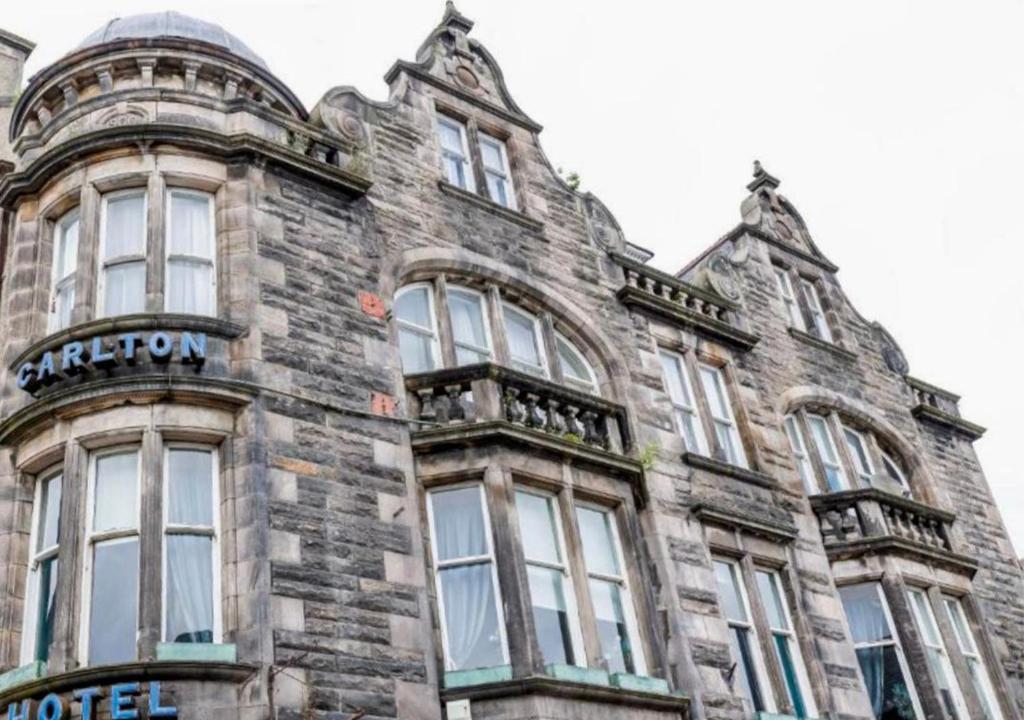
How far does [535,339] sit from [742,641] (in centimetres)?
490

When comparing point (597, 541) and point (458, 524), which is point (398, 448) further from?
point (597, 541)

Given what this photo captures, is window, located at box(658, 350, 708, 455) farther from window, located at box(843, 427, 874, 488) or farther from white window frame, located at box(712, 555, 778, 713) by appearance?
window, located at box(843, 427, 874, 488)

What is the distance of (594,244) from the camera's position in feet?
58.9

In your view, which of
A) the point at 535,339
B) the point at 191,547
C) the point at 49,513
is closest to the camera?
the point at 191,547

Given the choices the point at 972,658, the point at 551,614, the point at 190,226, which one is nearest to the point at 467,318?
the point at 190,226

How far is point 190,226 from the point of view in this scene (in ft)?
44.7

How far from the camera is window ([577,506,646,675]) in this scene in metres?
13.4

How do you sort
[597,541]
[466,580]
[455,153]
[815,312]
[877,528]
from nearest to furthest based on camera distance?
[466,580], [597,541], [455,153], [877,528], [815,312]

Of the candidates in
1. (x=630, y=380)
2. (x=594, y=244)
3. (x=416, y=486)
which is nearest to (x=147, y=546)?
(x=416, y=486)

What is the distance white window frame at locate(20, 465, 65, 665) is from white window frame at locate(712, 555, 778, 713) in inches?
322

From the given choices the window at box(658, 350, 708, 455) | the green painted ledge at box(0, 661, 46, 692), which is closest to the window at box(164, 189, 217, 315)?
the green painted ledge at box(0, 661, 46, 692)

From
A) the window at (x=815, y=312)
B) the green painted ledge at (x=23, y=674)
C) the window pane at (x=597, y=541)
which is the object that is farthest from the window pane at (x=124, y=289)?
the window at (x=815, y=312)

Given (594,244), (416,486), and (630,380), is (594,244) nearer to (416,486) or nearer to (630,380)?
(630,380)

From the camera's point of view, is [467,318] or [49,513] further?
[467,318]
